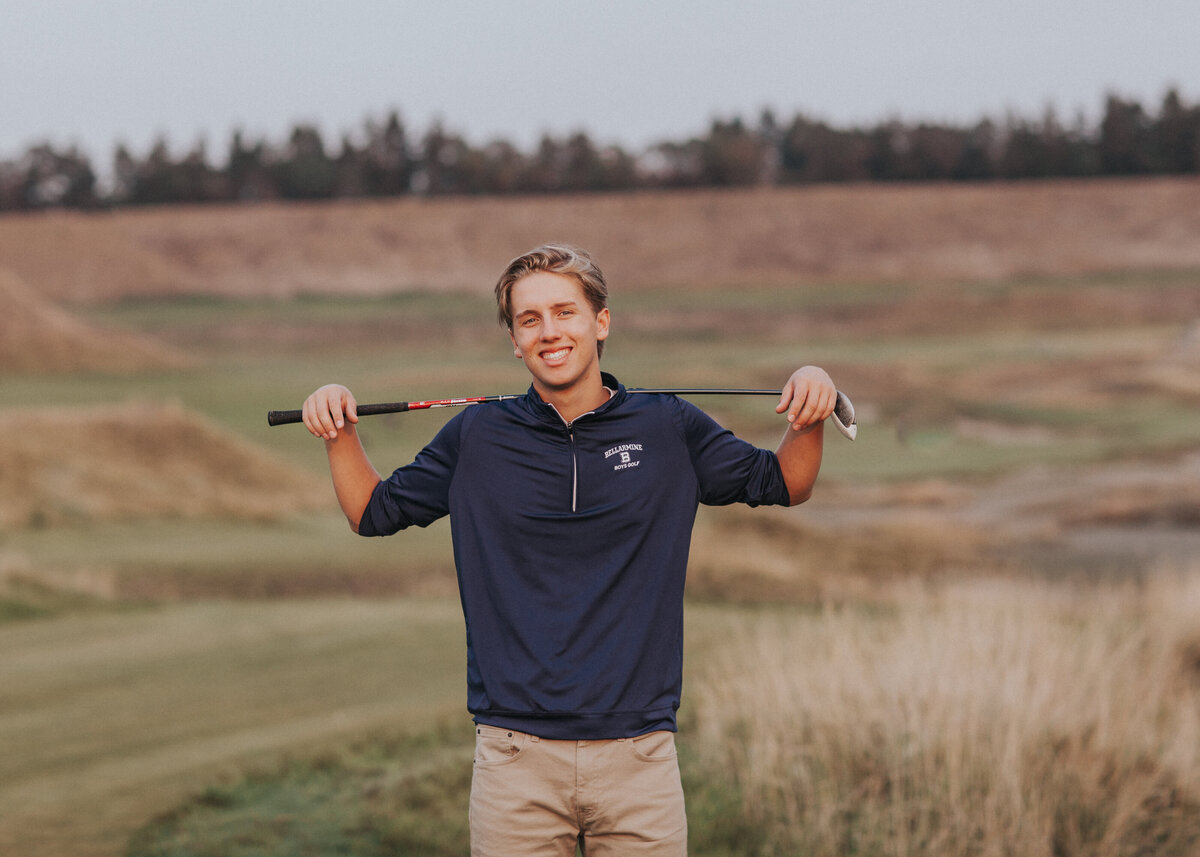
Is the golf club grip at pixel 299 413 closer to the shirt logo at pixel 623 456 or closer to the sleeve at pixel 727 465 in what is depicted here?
the shirt logo at pixel 623 456

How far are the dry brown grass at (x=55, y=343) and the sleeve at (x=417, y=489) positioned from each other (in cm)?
1048

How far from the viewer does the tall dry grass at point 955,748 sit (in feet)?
13.5

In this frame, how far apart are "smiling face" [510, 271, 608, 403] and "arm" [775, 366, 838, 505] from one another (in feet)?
1.14

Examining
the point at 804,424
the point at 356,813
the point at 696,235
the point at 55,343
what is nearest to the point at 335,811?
the point at 356,813

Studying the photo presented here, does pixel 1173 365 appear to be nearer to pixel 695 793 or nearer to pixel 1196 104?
pixel 1196 104

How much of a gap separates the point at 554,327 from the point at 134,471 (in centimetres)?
968

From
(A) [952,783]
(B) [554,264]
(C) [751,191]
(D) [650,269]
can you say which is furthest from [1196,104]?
(B) [554,264]

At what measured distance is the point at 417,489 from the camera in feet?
7.89

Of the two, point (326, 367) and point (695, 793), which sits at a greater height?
point (326, 367)

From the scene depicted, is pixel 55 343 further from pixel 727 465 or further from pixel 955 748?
pixel 727 465

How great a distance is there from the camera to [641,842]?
222 cm

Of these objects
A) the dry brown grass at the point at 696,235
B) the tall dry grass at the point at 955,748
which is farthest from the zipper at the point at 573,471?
the dry brown grass at the point at 696,235

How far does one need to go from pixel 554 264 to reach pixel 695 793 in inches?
108

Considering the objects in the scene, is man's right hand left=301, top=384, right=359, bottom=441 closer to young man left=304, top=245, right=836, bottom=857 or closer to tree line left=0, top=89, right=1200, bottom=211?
young man left=304, top=245, right=836, bottom=857
